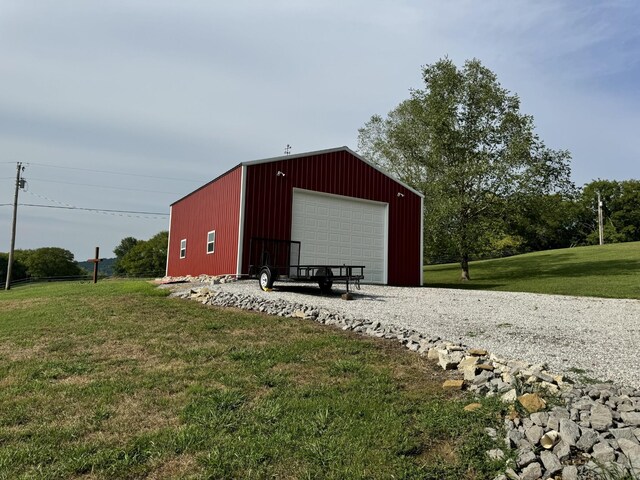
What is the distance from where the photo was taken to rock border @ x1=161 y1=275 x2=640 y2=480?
113 inches

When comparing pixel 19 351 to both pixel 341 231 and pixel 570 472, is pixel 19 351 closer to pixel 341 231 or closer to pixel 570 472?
pixel 570 472

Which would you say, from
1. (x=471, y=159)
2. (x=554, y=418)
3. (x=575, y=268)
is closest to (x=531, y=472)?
(x=554, y=418)

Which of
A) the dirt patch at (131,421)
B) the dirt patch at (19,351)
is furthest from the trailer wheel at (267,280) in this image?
the dirt patch at (131,421)

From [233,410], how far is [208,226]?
12.9m

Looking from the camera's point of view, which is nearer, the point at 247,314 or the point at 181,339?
the point at 181,339

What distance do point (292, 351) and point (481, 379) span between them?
2.28 m

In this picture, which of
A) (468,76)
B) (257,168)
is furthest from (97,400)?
(468,76)

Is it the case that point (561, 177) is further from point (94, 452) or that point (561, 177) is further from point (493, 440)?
point (94, 452)

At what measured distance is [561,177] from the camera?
21.4 m

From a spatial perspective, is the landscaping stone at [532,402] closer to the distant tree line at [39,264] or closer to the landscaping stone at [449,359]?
the landscaping stone at [449,359]

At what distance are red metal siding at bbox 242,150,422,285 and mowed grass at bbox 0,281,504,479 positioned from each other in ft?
24.9

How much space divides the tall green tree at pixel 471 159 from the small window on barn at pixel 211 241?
991 centimetres

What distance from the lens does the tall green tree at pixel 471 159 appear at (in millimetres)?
20266

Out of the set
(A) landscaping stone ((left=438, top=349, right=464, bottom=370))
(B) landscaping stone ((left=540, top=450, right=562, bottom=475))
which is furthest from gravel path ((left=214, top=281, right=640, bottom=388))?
(B) landscaping stone ((left=540, top=450, right=562, bottom=475))
